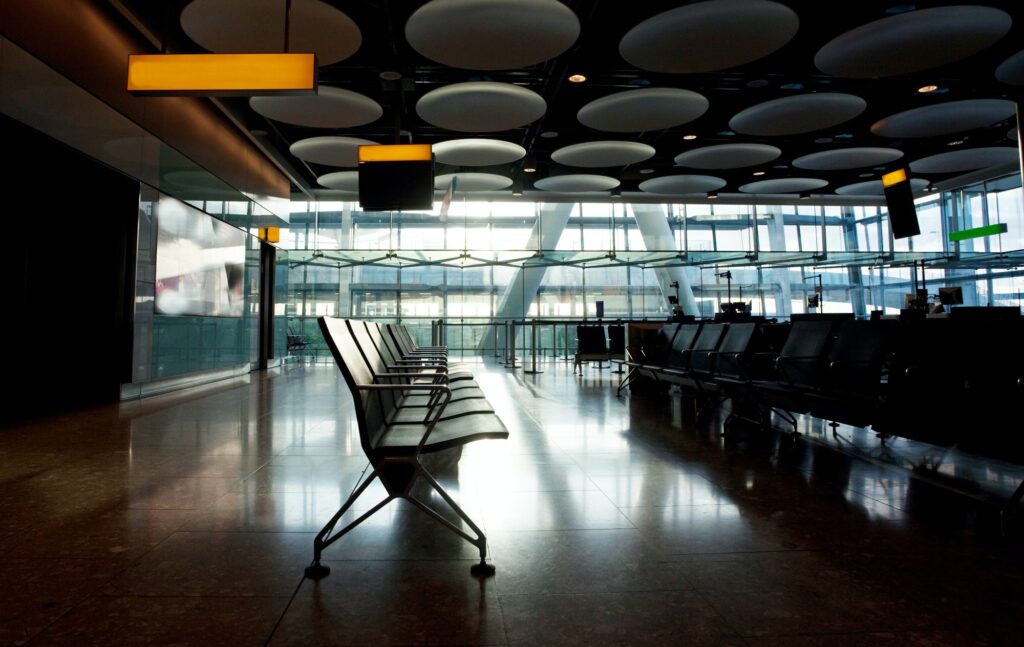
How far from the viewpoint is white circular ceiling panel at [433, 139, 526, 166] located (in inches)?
374

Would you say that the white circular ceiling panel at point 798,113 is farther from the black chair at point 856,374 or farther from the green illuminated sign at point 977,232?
the green illuminated sign at point 977,232

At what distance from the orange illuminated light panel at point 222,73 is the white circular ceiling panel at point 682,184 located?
9748 millimetres

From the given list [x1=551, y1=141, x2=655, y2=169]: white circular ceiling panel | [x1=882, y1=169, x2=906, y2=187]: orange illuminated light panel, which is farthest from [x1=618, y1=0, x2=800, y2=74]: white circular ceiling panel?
[x1=882, y1=169, x2=906, y2=187]: orange illuminated light panel

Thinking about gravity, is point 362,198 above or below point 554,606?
above

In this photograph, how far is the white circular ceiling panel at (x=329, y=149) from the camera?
9.24 meters

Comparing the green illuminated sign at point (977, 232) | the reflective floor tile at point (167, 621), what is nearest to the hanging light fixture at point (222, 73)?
the reflective floor tile at point (167, 621)

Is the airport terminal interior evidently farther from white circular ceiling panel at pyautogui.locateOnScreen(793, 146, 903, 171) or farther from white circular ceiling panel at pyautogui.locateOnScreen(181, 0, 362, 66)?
white circular ceiling panel at pyautogui.locateOnScreen(793, 146, 903, 171)

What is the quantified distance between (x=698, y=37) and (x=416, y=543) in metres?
5.81

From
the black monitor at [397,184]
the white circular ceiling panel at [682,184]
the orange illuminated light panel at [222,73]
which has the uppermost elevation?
the white circular ceiling panel at [682,184]

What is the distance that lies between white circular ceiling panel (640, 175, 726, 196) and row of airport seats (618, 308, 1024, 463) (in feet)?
26.7

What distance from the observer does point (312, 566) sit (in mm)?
1825

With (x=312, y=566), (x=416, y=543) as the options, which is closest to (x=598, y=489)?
(x=416, y=543)

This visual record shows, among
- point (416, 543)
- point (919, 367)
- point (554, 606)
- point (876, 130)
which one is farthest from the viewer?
point (876, 130)

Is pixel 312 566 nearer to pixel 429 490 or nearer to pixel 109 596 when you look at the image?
pixel 109 596
